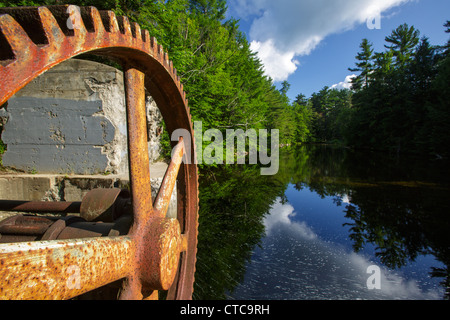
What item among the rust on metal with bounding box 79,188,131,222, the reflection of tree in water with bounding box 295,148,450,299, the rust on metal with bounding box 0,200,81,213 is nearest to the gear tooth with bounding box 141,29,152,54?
the rust on metal with bounding box 79,188,131,222

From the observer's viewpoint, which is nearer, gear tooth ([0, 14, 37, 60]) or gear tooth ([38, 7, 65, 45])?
gear tooth ([0, 14, 37, 60])

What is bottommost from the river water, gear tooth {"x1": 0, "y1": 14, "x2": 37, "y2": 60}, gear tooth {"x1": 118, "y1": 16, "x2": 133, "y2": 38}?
the river water

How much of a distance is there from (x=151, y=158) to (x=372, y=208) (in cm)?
593

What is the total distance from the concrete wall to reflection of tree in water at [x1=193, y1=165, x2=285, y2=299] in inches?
88.6

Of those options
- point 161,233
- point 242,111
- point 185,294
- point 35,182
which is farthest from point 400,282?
point 242,111

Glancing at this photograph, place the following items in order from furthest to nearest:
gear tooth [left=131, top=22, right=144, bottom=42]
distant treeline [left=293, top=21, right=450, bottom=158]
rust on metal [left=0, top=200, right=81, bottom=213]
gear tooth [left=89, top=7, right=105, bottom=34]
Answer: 1. distant treeline [left=293, top=21, right=450, bottom=158]
2. rust on metal [left=0, top=200, right=81, bottom=213]
3. gear tooth [left=131, top=22, right=144, bottom=42]
4. gear tooth [left=89, top=7, right=105, bottom=34]

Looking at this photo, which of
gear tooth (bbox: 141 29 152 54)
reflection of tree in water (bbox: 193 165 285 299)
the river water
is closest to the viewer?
gear tooth (bbox: 141 29 152 54)

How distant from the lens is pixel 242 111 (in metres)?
12.5

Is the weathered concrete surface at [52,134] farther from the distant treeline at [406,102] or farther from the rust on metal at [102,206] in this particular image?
the distant treeline at [406,102]

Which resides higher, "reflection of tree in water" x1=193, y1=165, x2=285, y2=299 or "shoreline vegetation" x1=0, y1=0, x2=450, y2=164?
"shoreline vegetation" x1=0, y1=0, x2=450, y2=164

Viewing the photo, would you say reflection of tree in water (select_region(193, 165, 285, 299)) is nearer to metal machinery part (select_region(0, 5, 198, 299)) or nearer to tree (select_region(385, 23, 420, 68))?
metal machinery part (select_region(0, 5, 198, 299))

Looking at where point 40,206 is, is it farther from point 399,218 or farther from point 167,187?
point 399,218

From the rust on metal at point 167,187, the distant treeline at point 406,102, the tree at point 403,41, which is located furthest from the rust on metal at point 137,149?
the tree at point 403,41

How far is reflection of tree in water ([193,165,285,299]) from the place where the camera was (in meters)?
3.04
